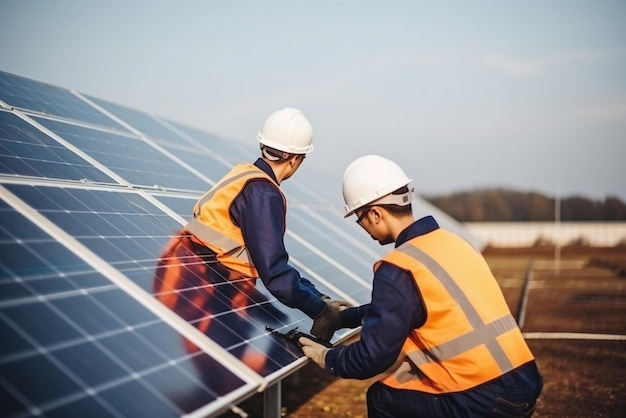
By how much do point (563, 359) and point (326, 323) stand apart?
839 centimetres

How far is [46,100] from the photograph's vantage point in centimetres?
797

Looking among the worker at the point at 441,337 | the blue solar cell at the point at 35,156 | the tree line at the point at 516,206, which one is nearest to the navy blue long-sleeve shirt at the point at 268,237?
the worker at the point at 441,337

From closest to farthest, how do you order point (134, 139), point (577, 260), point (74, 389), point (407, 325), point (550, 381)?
point (74, 389) → point (407, 325) → point (134, 139) → point (550, 381) → point (577, 260)

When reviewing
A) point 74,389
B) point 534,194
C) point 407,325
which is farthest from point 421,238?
point 534,194

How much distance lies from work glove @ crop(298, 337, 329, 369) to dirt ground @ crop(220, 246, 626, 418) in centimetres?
437

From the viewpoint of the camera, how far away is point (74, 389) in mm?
2838

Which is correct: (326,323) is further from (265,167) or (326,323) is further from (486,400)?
(486,400)

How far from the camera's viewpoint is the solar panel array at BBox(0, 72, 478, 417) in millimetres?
2951

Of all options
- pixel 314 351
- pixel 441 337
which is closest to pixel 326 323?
pixel 314 351

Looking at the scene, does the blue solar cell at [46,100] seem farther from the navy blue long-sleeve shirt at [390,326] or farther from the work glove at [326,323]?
the navy blue long-sleeve shirt at [390,326]

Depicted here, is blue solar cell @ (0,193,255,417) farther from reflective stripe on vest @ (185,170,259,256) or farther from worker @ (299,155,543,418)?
reflective stripe on vest @ (185,170,259,256)

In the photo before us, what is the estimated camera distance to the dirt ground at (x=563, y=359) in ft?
30.0

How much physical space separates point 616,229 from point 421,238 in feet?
159

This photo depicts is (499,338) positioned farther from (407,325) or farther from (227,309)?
(227,309)
